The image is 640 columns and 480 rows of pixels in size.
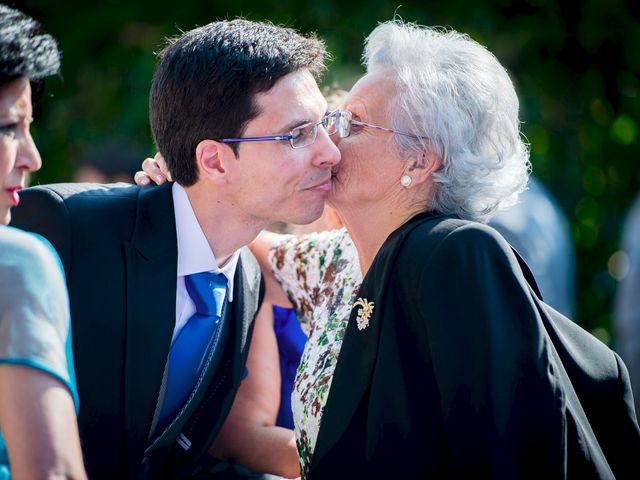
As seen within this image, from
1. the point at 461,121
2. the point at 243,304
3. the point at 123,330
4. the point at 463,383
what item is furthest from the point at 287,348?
the point at 463,383

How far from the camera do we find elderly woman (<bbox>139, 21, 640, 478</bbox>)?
88.8 inches

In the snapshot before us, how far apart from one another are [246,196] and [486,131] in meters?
0.76

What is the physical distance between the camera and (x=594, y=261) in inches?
255

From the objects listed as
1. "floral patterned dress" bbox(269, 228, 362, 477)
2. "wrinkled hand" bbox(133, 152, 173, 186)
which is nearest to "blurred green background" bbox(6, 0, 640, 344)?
"floral patterned dress" bbox(269, 228, 362, 477)

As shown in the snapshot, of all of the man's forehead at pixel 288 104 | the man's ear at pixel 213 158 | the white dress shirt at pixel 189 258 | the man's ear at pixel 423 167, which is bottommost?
the white dress shirt at pixel 189 258

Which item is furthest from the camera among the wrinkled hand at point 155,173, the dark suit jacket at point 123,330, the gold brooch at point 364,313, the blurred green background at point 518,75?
the blurred green background at point 518,75

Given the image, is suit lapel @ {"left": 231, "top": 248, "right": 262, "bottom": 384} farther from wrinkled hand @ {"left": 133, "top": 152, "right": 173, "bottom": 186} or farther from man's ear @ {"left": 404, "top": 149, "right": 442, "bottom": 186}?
man's ear @ {"left": 404, "top": 149, "right": 442, "bottom": 186}

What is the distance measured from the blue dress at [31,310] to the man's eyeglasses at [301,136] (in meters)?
1.30

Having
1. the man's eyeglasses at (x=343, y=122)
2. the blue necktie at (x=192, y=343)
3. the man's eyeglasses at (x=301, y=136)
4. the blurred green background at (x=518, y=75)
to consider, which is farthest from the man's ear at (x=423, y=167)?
the blurred green background at (x=518, y=75)

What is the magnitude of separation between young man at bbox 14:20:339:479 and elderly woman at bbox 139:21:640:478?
196mm

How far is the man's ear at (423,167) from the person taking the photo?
9.12ft

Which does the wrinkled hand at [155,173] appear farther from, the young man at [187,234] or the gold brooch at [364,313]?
the gold brooch at [364,313]

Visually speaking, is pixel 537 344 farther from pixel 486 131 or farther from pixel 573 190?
pixel 573 190

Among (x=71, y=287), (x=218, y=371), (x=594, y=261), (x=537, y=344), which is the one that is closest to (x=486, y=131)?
(x=537, y=344)
